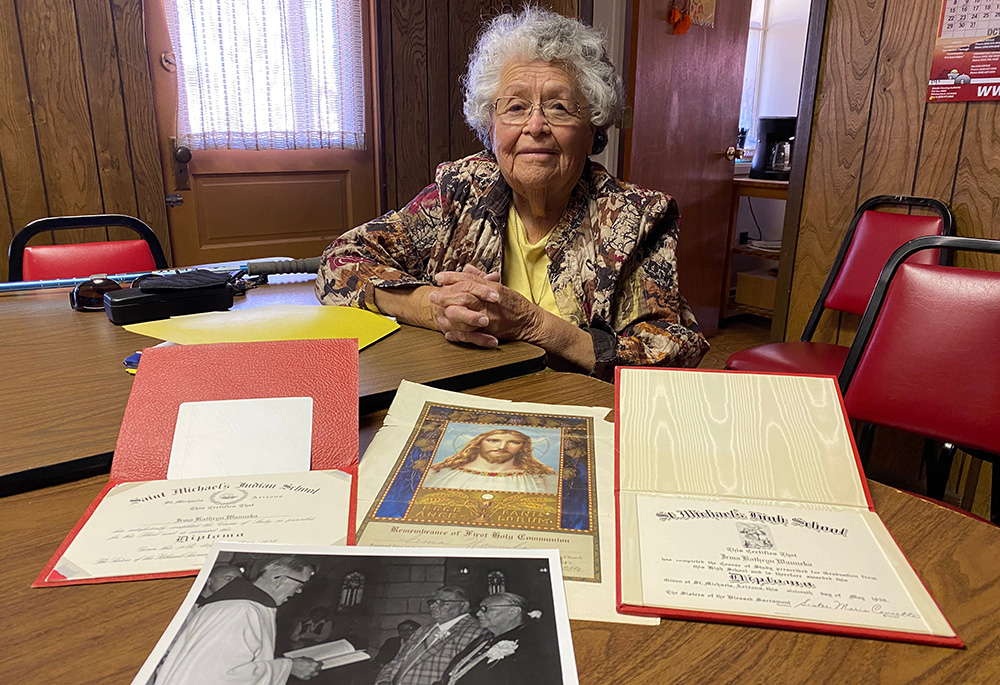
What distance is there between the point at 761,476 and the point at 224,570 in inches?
18.5

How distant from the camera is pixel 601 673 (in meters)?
0.42

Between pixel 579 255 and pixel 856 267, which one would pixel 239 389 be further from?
pixel 856 267

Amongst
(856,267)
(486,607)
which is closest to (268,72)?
(856,267)

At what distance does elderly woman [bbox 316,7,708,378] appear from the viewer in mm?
1203

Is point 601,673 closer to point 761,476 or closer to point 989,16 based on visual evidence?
point 761,476

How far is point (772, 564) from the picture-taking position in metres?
0.51

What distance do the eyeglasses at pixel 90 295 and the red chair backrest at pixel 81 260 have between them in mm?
470

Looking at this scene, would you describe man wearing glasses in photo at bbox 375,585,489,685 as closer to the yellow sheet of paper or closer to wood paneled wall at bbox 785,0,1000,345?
the yellow sheet of paper

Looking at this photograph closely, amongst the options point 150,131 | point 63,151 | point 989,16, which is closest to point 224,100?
point 150,131

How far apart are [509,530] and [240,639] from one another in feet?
0.73

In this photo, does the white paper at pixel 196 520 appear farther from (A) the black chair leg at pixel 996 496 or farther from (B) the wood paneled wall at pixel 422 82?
(B) the wood paneled wall at pixel 422 82

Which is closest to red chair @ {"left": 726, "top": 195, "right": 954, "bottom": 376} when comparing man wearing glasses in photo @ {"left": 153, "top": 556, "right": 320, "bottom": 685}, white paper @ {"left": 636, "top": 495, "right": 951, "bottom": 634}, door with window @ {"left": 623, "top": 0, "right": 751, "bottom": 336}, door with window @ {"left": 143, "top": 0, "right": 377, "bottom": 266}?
door with window @ {"left": 623, "top": 0, "right": 751, "bottom": 336}

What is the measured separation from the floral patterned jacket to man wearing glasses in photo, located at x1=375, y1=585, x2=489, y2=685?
2.54 feet
